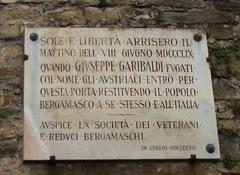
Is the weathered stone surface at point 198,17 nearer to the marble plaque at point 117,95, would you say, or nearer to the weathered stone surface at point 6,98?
the marble plaque at point 117,95

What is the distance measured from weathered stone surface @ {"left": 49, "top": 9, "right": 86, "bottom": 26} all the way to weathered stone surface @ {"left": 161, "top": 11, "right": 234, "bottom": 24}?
61 cm

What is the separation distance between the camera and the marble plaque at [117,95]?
14.3ft

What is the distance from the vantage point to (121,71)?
15.2 feet

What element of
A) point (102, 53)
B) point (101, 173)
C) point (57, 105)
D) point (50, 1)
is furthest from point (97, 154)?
point (50, 1)

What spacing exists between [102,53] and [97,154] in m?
0.78

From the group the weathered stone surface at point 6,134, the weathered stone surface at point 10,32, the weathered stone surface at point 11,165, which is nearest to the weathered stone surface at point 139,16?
the weathered stone surface at point 10,32

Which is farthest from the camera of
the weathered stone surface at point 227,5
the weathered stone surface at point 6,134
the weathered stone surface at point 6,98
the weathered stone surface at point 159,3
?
the weathered stone surface at point 227,5

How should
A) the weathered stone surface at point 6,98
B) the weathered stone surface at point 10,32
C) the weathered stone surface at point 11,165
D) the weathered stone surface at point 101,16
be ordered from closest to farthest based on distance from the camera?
1. the weathered stone surface at point 11,165
2. the weathered stone surface at point 6,98
3. the weathered stone surface at point 10,32
4. the weathered stone surface at point 101,16

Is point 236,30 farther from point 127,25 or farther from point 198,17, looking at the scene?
point 127,25

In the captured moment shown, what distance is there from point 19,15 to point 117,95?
97 centimetres

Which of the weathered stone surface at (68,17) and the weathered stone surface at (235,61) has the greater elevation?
the weathered stone surface at (68,17)

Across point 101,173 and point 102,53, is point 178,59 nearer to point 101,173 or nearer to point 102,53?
point 102,53

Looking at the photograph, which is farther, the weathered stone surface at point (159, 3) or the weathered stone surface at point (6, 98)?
the weathered stone surface at point (159, 3)

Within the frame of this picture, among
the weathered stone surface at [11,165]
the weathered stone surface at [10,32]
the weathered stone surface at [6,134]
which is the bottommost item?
the weathered stone surface at [11,165]
